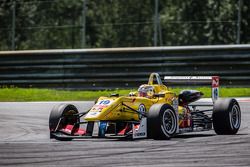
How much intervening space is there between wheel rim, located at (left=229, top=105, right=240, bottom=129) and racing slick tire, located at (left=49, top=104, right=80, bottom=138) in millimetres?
2643

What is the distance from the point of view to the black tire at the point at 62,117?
14016 millimetres

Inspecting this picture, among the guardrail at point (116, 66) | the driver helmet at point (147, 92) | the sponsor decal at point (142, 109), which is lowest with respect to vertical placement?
the sponsor decal at point (142, 109)

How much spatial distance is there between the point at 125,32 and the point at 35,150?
1429 centimetres

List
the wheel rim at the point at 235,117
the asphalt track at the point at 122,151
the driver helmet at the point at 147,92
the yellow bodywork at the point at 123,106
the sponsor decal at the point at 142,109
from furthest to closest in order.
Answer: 1. the driver helmet at the point at 147,92
2. the wheel rim at the point at 235,117
3. the sponsor decal at the point at 142,109
4. the yellow bodywork at the point at 123,106
5. the asphalt track at the point at 122,151

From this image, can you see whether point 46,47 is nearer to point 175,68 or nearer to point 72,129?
point 175,68

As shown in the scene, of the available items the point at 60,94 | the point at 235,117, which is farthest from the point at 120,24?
the point at 235,117

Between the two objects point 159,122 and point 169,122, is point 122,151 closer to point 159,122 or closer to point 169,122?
point 159,122

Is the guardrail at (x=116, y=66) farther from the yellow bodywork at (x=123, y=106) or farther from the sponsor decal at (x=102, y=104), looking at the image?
the sponsor decal at (x=102, y=104)

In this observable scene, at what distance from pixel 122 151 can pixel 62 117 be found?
9.43ft

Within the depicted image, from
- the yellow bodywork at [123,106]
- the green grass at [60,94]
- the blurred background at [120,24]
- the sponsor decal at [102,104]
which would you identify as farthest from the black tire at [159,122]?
the blurred background at [120,24]

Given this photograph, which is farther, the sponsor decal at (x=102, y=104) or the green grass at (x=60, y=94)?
the green grass at (x=60, y=94)

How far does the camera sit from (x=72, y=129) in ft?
45.4

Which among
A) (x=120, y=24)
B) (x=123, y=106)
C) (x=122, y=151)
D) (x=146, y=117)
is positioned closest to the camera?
(x=122, y=151)

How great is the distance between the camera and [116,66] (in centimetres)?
2281
